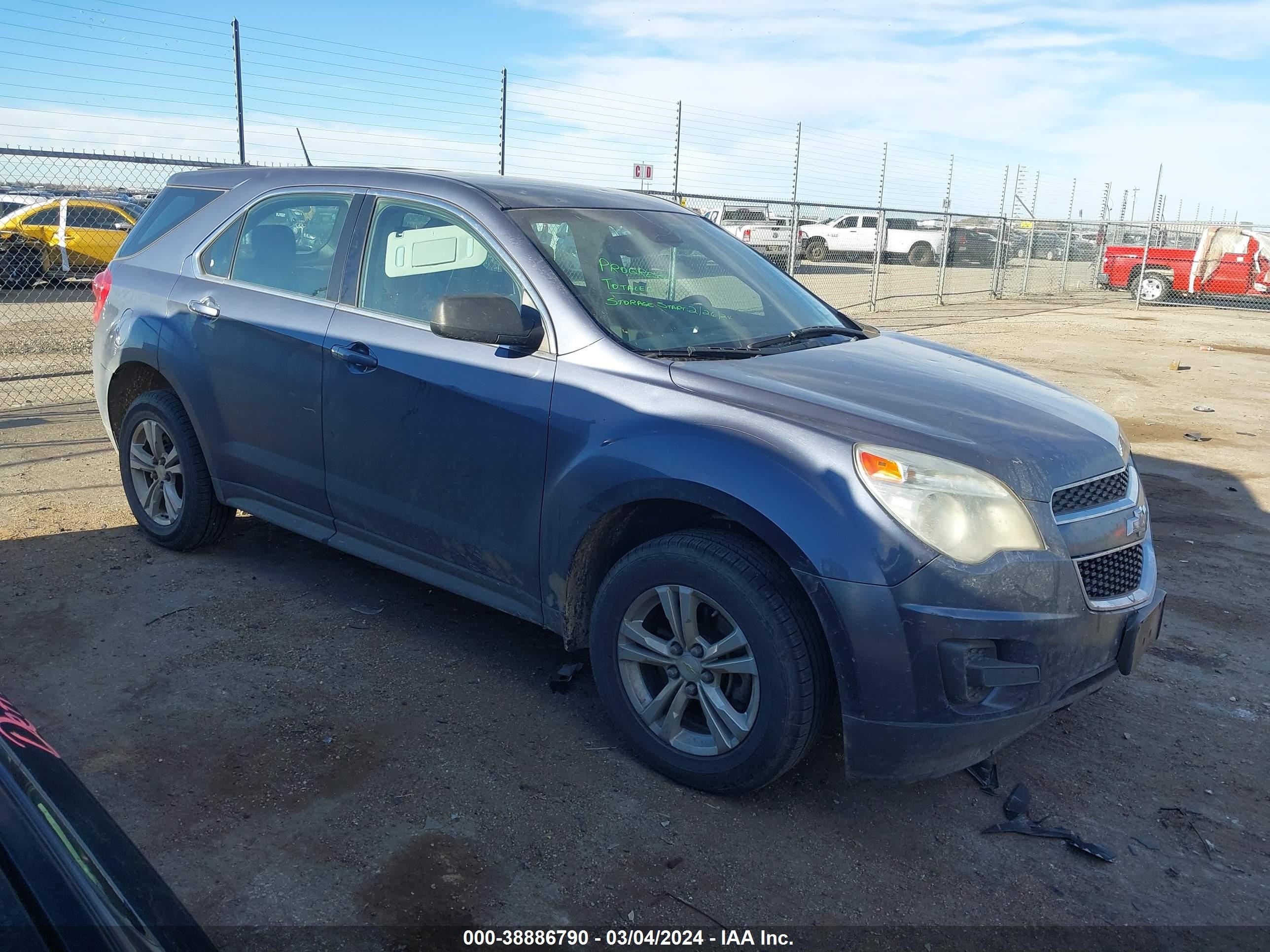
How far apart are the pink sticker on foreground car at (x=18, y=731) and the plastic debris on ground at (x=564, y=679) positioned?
230cm

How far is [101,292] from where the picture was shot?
510 cm

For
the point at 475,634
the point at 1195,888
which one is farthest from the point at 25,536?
the point at 1195,888

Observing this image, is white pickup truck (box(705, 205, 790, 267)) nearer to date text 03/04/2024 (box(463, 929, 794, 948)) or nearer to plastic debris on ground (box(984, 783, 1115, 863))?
plastic debris on ground (box(984, 783, 1115, 863))

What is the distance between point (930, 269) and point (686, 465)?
25821 millimetres

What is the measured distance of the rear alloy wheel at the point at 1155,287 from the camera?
2342cm

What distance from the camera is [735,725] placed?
304 centimetres

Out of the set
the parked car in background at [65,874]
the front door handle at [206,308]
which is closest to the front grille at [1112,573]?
the parked car in background at [65,874]

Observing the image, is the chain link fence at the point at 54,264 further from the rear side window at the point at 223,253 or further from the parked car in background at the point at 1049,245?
the parked car in background at the point at 1049,245

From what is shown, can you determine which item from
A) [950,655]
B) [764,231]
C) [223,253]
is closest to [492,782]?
[950,655]

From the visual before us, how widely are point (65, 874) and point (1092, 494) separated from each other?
2802mm

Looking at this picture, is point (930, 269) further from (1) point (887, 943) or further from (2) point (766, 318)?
(1) point (887, 943)

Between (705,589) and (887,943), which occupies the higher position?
(705,589)

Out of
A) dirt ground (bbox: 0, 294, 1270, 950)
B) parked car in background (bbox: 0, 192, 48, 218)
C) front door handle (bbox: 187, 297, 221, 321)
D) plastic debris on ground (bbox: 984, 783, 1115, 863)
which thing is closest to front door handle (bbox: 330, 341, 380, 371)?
front door handle (bbox: 187, 297, 221, 321)

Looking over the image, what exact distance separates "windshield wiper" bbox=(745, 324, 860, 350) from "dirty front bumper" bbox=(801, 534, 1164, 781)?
118 centimetres
